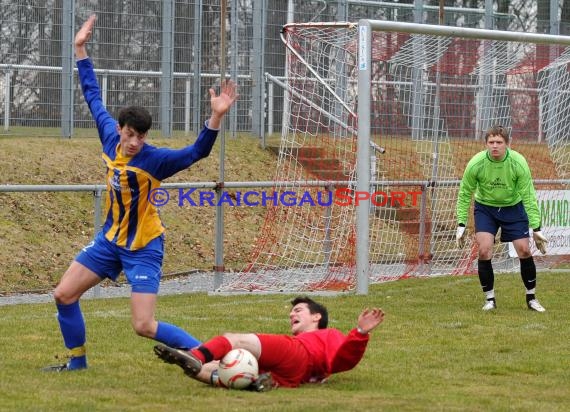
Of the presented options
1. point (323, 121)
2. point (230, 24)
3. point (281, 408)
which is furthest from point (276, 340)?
point (230, 24)

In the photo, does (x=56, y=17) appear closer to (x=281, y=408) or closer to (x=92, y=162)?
(x=92, y=162)

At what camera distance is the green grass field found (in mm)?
7184

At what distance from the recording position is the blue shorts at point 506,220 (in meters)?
12.2

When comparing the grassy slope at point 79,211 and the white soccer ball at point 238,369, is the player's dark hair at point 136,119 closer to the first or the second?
the white soccer ball at point 238,369

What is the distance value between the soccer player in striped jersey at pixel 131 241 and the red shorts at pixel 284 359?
653 mm

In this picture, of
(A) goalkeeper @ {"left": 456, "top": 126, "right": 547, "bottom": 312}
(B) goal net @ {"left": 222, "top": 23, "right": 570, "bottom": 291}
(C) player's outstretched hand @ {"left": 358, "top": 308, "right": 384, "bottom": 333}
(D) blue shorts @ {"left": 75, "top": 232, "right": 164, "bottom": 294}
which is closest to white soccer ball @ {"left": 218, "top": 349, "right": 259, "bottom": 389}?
(C) player's outstretched hand @ {"left": 358, "top": 308, "right": 384, "bottom": 333}

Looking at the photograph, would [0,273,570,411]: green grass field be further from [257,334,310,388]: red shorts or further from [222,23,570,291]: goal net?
[222,23,570,291]: goal net

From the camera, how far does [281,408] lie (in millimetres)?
6902

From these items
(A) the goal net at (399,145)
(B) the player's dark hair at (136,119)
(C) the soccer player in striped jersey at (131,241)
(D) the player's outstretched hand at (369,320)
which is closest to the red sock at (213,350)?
(C) the soccer player in striped jersey at (131,241)

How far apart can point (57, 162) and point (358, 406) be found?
41.7 ft

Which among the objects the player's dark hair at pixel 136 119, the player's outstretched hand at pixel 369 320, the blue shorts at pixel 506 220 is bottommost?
the player's outstretched hand at pixel 369 320

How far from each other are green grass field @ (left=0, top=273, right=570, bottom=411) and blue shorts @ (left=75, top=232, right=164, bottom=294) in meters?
0.66

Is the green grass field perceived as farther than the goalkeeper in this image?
No

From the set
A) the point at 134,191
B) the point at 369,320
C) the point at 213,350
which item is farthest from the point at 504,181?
the point at 213,350
